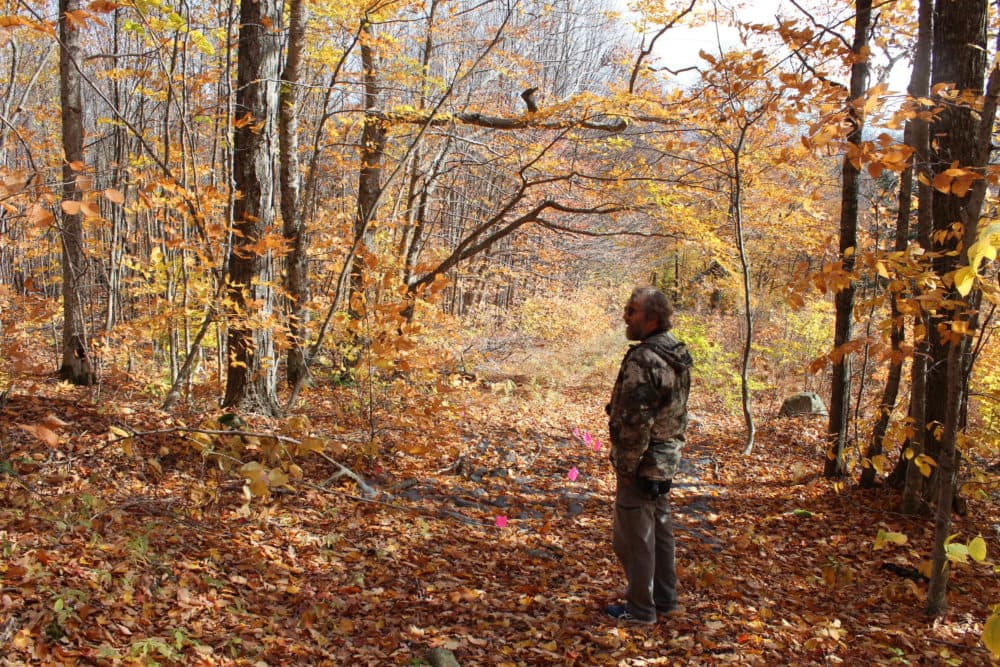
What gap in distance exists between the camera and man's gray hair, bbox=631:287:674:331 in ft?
11.0

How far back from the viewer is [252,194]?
582 centimetres

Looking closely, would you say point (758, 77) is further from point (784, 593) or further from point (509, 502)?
point (509, 502)

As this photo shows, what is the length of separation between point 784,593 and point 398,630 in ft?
9.12

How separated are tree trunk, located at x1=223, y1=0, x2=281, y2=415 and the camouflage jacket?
3.68m

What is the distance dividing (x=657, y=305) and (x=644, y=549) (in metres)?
1.39

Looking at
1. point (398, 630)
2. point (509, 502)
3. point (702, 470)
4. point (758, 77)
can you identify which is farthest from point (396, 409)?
point (758, 77)

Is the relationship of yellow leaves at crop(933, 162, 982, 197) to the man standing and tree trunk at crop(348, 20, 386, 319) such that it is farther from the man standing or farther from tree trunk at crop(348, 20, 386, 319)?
tree trunk at crop(348, 20, 386, 319)

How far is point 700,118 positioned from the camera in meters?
7.21

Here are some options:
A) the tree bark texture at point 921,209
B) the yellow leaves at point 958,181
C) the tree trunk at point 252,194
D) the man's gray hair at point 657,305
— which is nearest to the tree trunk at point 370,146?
the tree trunk at point 252,194

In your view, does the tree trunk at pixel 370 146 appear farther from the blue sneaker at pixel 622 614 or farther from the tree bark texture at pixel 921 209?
the tree bark texture at pixel 921 209

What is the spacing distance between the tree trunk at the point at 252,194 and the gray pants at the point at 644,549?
3.80 meters

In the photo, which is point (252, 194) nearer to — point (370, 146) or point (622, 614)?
point (370, 146)

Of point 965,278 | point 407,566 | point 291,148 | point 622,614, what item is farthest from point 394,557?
point 291,148

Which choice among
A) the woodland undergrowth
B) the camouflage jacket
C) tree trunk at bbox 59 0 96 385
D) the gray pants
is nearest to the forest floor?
the woodland undergrowth
